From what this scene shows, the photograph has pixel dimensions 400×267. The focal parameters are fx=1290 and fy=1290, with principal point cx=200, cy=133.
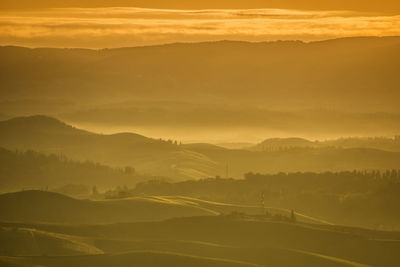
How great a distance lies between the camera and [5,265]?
650ft
